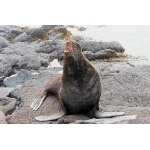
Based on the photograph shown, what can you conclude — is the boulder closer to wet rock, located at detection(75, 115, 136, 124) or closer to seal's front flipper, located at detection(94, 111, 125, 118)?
seal's front flipper, located at detection(94, 111, 125, 118)

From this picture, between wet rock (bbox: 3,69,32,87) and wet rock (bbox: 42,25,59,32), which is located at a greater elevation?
wet rock (bbox: 42,25,59,32)

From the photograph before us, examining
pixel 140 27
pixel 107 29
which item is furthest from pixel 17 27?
pixel 140 27

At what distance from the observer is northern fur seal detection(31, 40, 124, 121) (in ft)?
22.2

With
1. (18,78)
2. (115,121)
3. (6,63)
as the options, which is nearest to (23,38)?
(6,63)

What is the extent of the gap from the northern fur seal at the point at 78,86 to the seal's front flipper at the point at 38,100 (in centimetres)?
59

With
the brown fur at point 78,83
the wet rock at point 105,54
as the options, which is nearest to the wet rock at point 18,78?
the wet rock at point 105,54

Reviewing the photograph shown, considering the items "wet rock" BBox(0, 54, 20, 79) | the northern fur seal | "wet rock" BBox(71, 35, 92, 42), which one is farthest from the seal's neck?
"wet rock" BBox(71, 35, 92, 42)

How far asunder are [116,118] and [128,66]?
3.75 metres

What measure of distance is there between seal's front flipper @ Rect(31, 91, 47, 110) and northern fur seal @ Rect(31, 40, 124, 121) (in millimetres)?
590

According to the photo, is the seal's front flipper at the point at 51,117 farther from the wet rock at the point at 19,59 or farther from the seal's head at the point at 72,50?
the wet rock at the point at 19,59

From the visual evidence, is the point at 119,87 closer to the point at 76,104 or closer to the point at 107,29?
the point at 76,104

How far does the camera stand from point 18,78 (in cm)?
966

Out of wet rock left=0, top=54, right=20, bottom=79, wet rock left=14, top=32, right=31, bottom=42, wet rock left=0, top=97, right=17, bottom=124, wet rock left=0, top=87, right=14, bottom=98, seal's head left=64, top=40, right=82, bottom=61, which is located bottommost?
wet rock left=0, top=87, right=14, bottom=98

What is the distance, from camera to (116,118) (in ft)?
21.7
